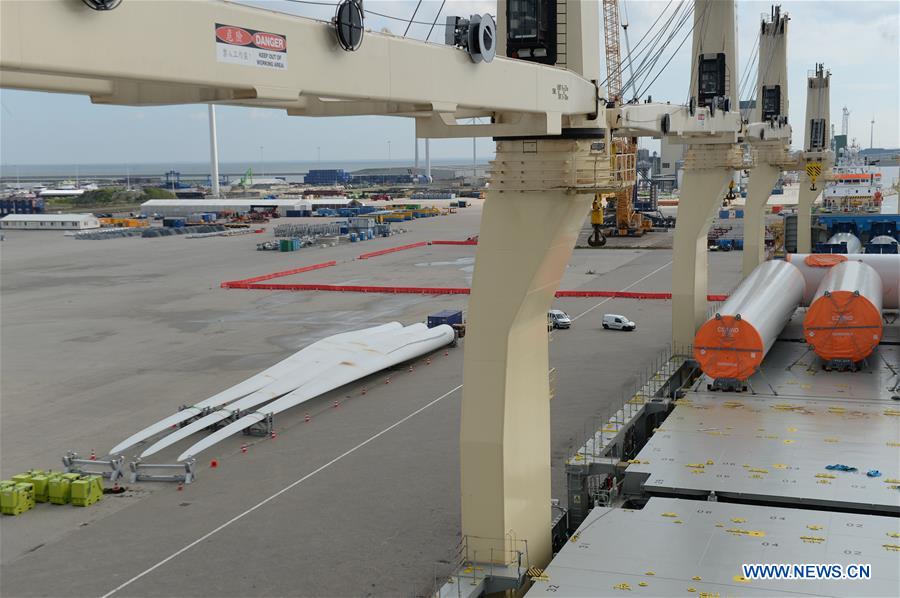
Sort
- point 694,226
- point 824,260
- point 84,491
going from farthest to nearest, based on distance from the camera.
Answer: point 824,260, point 694,226, point 84,491

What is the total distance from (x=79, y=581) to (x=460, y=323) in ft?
101

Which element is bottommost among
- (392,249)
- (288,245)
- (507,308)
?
(392,249)

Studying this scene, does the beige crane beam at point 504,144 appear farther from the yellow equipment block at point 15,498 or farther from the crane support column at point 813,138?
the crane support column at point 813,138

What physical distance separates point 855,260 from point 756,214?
41.4 ft

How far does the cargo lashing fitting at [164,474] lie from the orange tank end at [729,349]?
16.5 metres

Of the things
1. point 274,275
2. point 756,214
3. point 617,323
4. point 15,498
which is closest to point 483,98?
point 15,498

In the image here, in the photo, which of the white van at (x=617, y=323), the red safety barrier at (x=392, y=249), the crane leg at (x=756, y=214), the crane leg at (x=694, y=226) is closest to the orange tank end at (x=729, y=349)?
the crane leg at (x=694, y=226)

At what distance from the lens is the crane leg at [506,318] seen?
18.0 m

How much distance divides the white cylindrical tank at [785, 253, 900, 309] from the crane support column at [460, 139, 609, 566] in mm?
25700

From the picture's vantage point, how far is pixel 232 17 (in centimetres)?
1064

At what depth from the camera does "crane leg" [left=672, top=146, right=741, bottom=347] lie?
3706 centimetres

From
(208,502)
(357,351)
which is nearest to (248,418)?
(208,502)

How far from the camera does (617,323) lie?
1982 inches

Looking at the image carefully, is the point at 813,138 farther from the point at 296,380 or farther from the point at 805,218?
the point at 296,380
